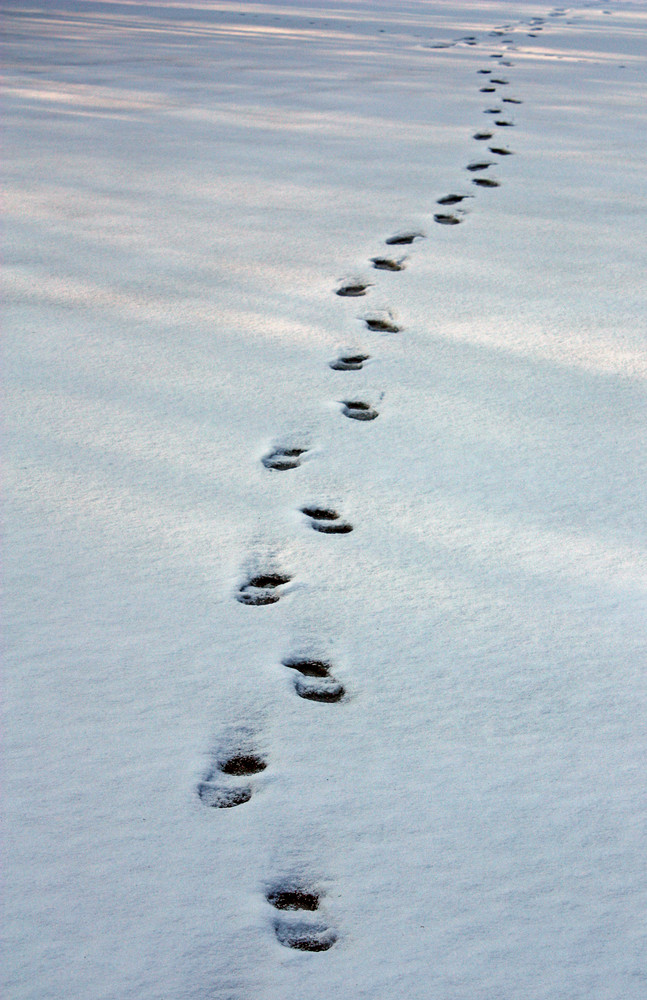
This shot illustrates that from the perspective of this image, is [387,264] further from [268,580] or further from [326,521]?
[268,580]

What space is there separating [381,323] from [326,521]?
2.63 ft

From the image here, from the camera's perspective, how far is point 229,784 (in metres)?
1.05

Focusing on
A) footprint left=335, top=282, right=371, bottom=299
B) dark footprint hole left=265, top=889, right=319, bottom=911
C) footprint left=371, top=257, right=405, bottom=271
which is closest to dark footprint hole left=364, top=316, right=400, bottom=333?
footprint left=335, top=282, right=371, bottom=299

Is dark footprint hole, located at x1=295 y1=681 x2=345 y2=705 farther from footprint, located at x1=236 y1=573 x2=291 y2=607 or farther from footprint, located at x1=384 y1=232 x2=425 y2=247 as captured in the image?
footprint, located at x1=384 y1=232 x2=425 y2=247

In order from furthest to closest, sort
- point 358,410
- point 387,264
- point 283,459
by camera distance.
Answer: point 387,264 → point 358,410 → point 283,459

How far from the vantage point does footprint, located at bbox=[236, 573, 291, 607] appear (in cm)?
132

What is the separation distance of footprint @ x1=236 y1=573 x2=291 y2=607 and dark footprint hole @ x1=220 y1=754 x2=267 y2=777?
27 cm

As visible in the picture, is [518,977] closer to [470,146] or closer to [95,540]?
[95,540]

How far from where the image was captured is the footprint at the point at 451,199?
2.94m

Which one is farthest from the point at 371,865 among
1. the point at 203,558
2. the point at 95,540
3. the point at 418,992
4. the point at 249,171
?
the point at 249,171

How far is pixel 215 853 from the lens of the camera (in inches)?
38.0

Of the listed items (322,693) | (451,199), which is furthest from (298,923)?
(451,199)

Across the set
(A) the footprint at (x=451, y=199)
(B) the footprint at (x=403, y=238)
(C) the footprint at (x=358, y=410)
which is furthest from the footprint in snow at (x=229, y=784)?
(A) the footprint at (x=451, y=199)

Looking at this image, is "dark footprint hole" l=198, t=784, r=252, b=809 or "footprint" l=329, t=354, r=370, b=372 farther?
"footprint" l=329, t=354, r=370, b=372
